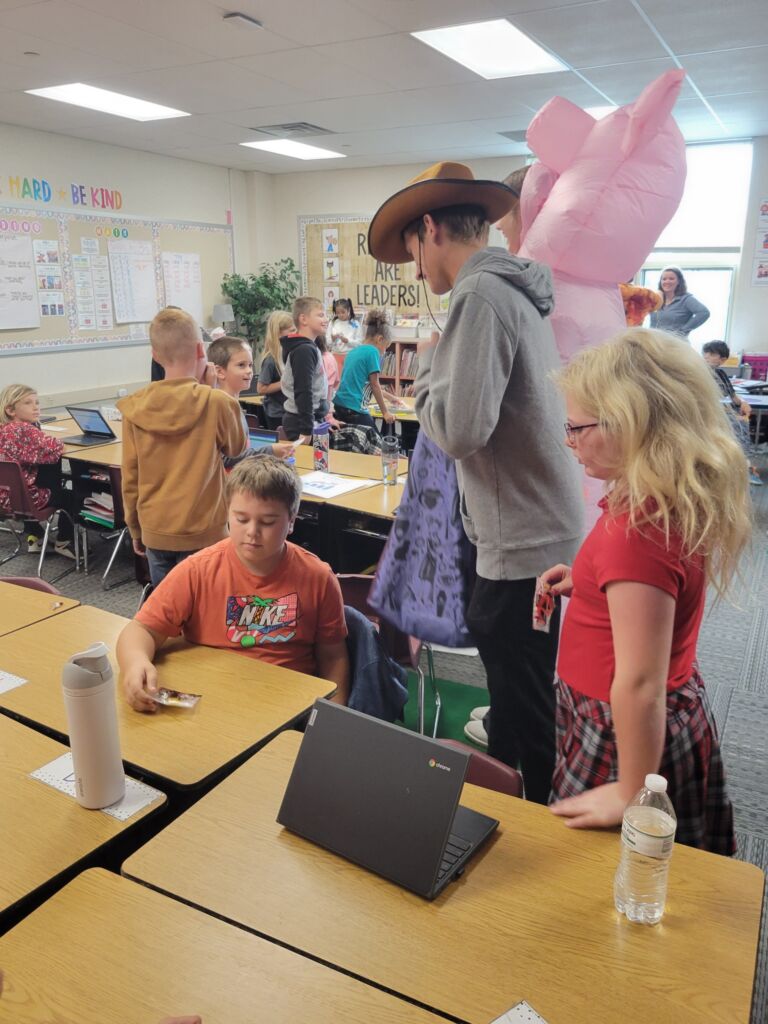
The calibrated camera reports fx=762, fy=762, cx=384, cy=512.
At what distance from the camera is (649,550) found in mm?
1112

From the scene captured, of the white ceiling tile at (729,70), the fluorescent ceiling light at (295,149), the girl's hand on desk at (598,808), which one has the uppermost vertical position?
the fluorescent ceiling light at (295,149)

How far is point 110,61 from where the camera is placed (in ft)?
14.1

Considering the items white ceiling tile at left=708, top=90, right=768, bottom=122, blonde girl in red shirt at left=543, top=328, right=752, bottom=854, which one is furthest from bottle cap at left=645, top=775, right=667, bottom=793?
white ceiling tile at left=708, top=90, right=768, bottom=122

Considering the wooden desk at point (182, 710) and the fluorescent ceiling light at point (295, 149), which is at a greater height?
the fluorescent ceiling light at point (295, 149)

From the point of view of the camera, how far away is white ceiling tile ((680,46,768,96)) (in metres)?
4.16

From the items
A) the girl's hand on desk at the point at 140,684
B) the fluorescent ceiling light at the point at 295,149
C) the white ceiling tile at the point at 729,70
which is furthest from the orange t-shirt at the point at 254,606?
the fluorescent ceiling light at the point at 295,149

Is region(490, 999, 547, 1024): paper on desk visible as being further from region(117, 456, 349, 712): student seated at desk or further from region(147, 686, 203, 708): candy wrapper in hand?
region(117, 456, 349, 712): student seated at desk

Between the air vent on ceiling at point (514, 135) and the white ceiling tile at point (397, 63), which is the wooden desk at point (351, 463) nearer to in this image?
the white ceiling tile at point (397, 63)

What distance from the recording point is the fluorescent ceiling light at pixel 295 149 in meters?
6.85

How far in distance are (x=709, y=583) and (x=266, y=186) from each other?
8.68 m

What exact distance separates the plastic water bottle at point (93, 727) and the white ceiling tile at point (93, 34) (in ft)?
11.3

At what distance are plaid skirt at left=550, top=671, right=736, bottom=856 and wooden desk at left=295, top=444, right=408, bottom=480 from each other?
2.47 meters

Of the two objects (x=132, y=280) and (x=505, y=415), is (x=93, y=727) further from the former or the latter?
(x=132, y=280)

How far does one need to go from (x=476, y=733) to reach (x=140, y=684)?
143 centimetres
